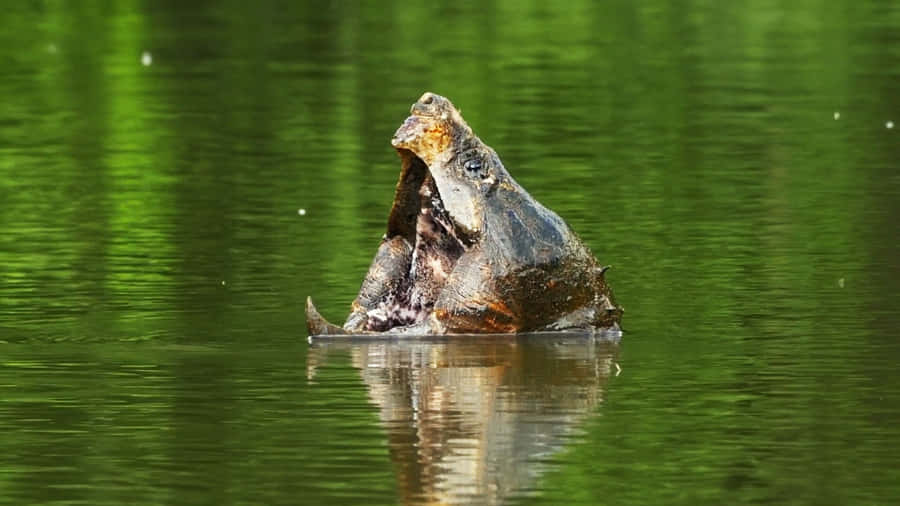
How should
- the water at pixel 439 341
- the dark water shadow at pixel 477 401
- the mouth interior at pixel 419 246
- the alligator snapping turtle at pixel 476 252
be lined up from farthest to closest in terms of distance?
the mouth interior at pixel 419 246 < the alligator snapping turtle at pixel 476 252 < the water at pixel 439 341 < the dark water shadow at pixel 477 401

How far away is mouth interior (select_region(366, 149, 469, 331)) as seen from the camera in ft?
41.8

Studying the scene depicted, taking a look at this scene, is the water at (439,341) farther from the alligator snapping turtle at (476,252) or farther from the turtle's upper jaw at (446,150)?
the turtle's upper jaw at (446,150)

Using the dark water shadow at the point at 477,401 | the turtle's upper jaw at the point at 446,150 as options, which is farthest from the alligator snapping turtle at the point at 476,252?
the dark water shadow at the point at 477,401

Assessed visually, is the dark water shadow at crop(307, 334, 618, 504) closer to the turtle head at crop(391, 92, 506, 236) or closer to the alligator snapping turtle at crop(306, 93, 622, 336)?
the alligator snapping turtle at crop(306, 93, 622, 336)

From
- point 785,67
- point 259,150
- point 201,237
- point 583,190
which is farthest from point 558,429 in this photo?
point 785,67

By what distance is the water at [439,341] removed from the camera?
968 cm

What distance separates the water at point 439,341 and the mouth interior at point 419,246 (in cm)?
48

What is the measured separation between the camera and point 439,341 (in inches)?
493

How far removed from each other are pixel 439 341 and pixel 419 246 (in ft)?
1.90

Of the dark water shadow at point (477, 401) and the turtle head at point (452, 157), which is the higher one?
the turtle head at point (452, 157)

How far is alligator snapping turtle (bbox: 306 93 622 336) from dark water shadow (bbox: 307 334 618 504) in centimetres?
12

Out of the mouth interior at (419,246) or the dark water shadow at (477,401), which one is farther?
the mouth interior at (419,246)

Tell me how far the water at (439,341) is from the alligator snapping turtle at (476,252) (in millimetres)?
210

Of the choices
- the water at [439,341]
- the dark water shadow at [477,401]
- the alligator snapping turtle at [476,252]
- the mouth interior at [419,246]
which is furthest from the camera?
Answer: the mouth interior at [419,246]
